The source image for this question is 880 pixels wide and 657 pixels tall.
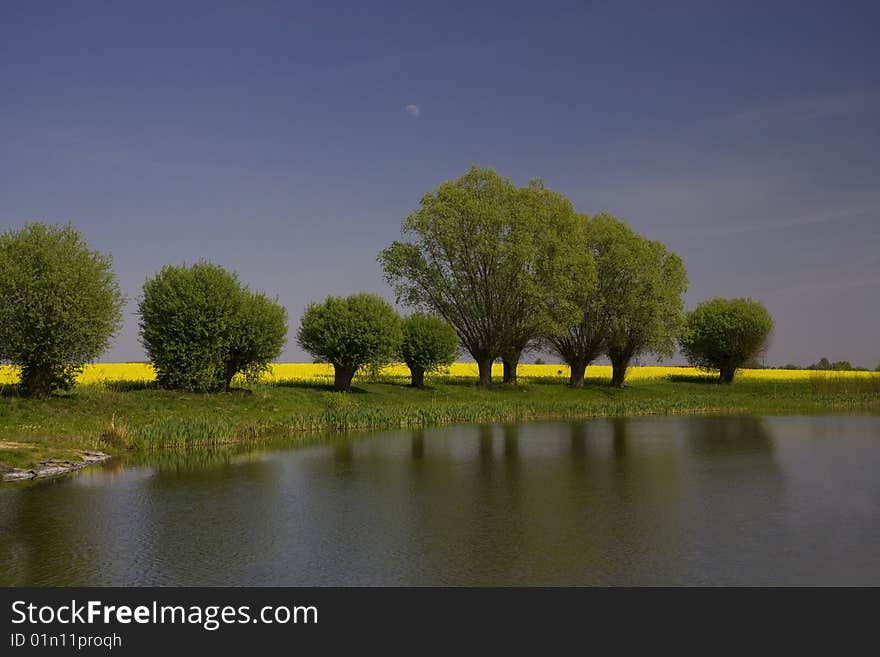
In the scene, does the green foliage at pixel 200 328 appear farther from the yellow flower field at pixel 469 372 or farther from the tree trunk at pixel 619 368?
the tree trunk at pixel 619 368

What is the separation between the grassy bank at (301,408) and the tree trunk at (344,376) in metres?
0.84

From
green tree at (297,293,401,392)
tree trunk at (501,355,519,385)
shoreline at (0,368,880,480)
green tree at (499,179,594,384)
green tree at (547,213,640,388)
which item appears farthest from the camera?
green tree at (547,213,640,388)

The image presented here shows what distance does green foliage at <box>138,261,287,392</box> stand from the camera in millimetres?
45281

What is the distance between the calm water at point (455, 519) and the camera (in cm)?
1326

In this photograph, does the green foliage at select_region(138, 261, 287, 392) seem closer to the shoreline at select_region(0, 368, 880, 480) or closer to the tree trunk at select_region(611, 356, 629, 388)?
the shoreline at select_region(0, 368, 880, 480)

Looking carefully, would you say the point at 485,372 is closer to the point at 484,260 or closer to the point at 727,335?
the point at 484,260

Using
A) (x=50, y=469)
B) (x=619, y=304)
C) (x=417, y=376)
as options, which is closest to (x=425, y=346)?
(x=417, y=376)

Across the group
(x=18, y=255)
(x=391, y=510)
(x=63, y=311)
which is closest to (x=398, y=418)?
(x=63, y=311)

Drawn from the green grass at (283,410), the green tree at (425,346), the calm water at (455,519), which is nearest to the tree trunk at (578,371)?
the green grass at (283,410)

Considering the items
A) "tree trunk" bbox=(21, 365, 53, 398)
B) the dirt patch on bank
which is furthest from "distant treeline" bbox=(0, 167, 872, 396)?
the dirt patch on bank

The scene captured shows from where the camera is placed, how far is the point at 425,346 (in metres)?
60.3

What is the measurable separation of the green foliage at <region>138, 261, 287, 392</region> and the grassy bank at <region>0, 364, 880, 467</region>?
1650 millimetres

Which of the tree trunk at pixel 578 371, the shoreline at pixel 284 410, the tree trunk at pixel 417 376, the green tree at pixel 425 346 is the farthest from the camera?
the tree trunk at pixel 578 371

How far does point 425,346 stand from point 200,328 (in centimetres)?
1974
